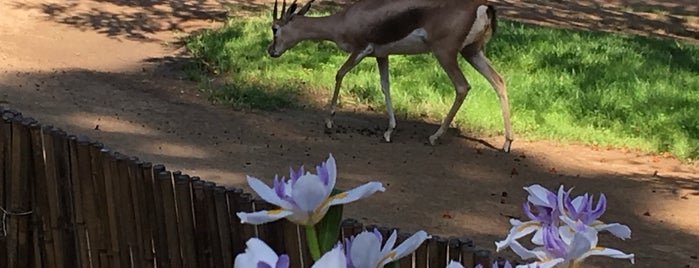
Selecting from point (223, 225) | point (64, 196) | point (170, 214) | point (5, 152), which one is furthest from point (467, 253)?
point (5, 152)

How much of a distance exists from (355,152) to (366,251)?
21.8 feet

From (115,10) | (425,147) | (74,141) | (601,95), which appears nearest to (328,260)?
(74,141)

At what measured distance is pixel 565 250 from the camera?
127 cm

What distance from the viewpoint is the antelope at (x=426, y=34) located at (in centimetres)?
827

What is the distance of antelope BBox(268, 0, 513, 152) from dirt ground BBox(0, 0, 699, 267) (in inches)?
18.2

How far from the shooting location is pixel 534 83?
34.2 feet

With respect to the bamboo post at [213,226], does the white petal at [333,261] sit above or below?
above

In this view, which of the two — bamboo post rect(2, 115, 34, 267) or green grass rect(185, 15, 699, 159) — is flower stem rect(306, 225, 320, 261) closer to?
bamboo post rect(2, 115, 34, 267)

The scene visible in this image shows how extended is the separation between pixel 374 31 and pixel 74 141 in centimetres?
515

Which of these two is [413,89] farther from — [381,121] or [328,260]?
[328,260]

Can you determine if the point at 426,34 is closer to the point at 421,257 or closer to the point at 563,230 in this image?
the point at 421,257

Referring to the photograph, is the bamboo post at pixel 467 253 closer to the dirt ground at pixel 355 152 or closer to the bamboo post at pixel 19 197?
the bamboo post at pixel 19 197

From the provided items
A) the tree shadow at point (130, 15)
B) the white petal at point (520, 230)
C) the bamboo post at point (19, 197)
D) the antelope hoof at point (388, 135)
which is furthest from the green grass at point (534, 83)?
the white petal at point (520, 230)

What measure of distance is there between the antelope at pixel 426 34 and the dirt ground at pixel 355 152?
0.46 metres
